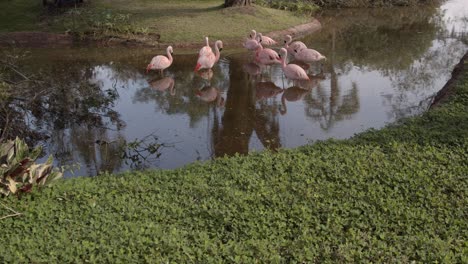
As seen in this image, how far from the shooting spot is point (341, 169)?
18.9ft

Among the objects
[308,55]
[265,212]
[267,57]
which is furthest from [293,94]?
[265,212]

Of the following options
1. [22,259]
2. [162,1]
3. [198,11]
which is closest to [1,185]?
[22,259]

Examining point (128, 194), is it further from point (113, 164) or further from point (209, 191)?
point (113, 164)

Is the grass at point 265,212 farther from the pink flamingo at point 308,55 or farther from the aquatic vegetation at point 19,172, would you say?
the pink flamingo at point 308,55

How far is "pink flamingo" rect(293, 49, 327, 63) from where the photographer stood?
1158 cm

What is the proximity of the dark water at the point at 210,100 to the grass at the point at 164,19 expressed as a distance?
1.10 m

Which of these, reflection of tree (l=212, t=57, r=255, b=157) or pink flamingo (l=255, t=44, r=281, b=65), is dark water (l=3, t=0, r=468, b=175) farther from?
pink flamingo (l=255, t=44, r=281, b=65)

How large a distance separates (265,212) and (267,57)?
7.12m

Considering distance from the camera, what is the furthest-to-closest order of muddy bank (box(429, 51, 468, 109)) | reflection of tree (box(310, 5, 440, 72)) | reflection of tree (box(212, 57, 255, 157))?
reflection of tree (box(310, 5, 440, 72)) < muddy bank (box(429, 51, 468, 109)) < reflection of tree (box(212, 57, 255, 157))

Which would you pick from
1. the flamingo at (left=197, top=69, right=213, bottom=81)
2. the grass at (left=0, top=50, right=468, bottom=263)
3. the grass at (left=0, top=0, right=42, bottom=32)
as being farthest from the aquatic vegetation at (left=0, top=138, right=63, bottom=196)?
the grass at (left=0, top=0, right=42, bottom=32)

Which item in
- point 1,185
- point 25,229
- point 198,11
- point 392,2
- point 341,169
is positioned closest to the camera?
point 25,229

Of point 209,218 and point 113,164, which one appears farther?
point 113,164

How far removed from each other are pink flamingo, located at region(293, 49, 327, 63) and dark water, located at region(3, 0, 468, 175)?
0.32 metres

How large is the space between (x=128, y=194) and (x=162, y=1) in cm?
1445
